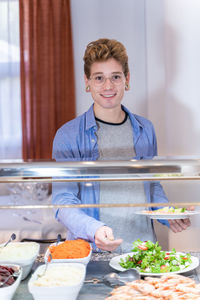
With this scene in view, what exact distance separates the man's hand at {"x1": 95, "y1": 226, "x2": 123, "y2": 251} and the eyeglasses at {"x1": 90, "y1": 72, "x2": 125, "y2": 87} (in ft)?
2.55

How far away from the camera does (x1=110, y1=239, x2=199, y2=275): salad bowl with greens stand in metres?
1.16

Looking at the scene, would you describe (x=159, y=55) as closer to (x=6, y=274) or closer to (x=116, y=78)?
(x=116, y=78)

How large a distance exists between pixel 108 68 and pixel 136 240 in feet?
2.68

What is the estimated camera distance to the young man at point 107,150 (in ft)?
3.86

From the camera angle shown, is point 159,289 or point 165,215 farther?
point 165,215

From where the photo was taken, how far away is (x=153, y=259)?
1192 millimetres

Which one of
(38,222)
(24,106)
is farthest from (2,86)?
(38,222)

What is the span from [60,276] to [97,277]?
0.11 meters

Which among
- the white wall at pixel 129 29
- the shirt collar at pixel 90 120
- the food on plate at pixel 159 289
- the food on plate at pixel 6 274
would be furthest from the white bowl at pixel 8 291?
the white wall at pixel 129 29

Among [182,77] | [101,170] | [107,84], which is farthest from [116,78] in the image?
[182,77]

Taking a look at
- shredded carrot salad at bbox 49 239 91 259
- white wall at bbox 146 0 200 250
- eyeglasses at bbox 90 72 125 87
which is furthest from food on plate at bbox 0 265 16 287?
white wall at bbox 146 0 200 250

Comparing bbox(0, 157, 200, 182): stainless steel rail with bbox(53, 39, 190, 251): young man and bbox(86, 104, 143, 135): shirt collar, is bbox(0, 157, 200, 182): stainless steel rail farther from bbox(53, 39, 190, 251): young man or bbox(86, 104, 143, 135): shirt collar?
bbox(86, 104, 143, 135): shirt collar

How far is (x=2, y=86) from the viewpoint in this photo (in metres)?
4.65

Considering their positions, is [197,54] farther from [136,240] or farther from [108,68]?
[136,240]
